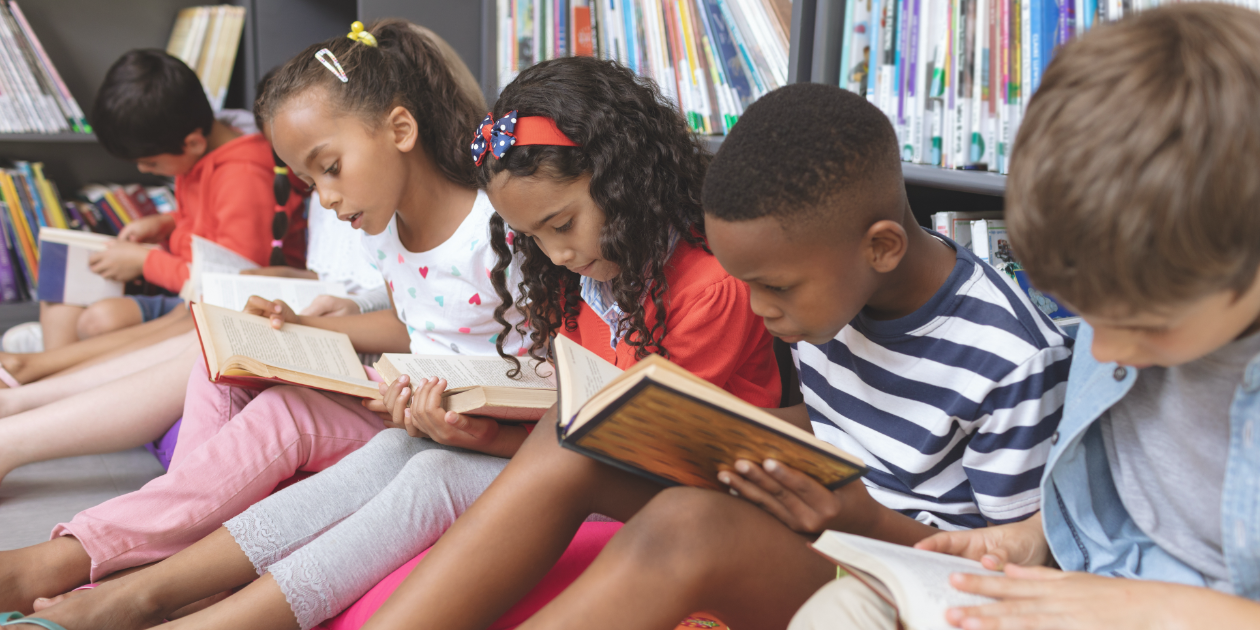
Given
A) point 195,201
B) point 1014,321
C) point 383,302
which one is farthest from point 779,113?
point 195,201

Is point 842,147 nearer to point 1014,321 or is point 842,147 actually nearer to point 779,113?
point 779,113

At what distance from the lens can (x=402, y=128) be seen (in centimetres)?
129

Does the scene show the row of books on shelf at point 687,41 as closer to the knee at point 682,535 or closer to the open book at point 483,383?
the open book at point 483,383

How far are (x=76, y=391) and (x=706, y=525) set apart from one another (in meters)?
1.38

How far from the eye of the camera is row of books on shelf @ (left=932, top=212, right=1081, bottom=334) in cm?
95

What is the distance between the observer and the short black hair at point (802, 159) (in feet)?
2.31

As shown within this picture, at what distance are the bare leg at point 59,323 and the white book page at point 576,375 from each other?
1650 millimetres

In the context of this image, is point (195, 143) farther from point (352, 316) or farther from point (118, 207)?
point (352, 316)

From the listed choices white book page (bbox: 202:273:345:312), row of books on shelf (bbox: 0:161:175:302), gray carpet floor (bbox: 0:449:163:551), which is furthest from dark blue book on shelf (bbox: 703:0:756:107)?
row of books on shelf (bbox: 0:161:175:302)

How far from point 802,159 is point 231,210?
1.49m

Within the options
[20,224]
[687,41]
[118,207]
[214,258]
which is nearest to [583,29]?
[687,41]

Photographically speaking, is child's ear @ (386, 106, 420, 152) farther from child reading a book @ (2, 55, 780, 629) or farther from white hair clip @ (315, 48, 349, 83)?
child reading a book @ (2, 55, 780, 629)

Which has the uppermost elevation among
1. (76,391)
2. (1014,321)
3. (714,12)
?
(714,12)

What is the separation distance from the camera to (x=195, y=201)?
1.98 meters
